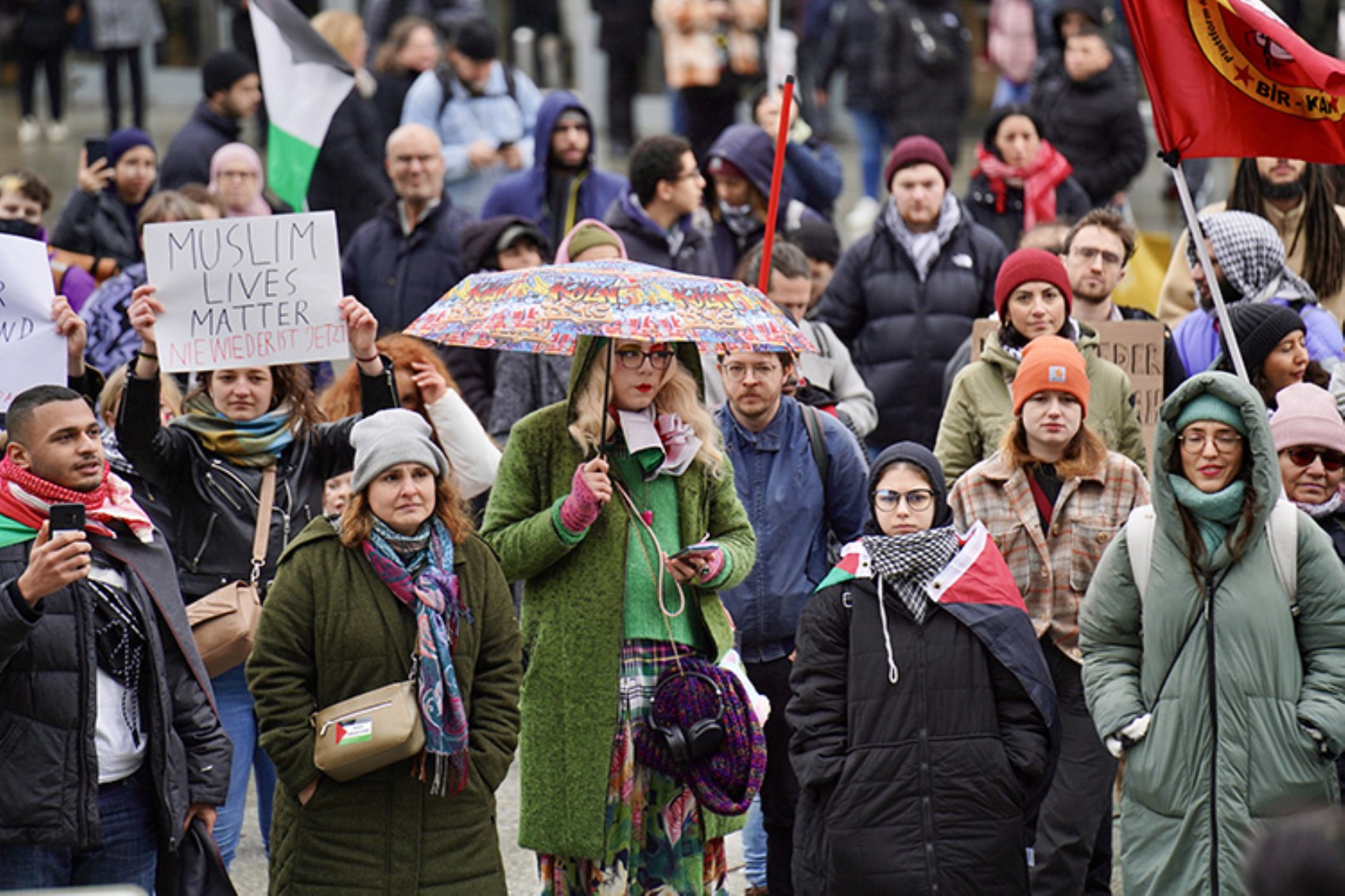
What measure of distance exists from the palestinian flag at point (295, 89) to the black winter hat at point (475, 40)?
3.29 m

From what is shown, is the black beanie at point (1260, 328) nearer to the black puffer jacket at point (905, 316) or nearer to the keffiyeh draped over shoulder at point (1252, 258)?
the keffiyeh draped over shoulder at point (1252, 258)

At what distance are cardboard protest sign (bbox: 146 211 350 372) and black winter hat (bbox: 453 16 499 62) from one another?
5401mm

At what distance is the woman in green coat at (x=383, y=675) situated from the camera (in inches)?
215

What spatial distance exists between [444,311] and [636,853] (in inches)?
62.4

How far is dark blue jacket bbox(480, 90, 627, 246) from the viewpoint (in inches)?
412

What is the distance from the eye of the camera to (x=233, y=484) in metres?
6.35

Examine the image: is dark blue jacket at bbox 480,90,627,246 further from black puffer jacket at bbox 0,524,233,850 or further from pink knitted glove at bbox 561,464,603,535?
black puffer jacket at bbox 0,524,233,850

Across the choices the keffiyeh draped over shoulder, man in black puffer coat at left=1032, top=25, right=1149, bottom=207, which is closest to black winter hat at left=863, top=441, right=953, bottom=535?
the keffiyeh draped over shoulder

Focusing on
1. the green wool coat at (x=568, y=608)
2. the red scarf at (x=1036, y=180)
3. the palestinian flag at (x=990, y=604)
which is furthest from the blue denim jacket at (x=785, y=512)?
the red scarf at (x=1036, y=180)

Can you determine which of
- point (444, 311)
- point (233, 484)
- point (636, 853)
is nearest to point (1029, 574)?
point (636, 853)

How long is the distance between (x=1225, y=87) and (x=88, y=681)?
3.82 meters

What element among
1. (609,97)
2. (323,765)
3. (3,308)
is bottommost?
(323,765)

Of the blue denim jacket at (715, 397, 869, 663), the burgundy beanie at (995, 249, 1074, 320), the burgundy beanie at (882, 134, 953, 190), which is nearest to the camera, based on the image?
the blue denim jacket at (715, 397, 869, 663)

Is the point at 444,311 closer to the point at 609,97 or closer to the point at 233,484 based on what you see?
the point at 233,484
